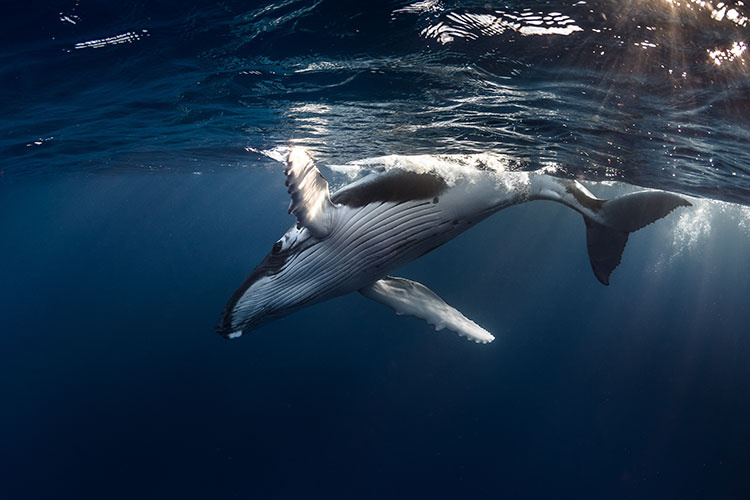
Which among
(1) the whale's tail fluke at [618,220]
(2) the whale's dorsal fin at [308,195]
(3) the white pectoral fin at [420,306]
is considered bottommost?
(3) the white pectoral fin at [420,306]

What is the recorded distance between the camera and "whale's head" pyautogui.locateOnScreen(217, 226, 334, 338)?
2865 millimetres

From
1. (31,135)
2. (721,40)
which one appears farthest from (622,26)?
(31,135)

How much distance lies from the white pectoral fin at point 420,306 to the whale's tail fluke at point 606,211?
1.66m

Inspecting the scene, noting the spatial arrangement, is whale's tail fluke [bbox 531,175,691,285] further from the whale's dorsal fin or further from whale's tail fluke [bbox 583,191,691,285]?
the whale's dorsal fin

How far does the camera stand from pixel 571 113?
680cm

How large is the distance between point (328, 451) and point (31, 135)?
68.2 feet

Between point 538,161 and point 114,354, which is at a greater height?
point 538,161

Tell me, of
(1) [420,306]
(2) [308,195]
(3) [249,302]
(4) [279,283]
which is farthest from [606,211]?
(3) [249,302]

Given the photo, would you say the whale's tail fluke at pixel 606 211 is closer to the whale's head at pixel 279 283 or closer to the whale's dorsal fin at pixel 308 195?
the whale's dorsal fin at pixel 308 195

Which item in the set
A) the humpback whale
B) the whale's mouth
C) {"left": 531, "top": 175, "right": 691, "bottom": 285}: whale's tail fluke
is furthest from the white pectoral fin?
{"left": 531, "top": 175, "right": 691, "bottom": 285}: whale's tail fluke

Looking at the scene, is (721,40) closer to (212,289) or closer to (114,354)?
(114,354)

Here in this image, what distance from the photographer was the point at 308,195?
2.66 m

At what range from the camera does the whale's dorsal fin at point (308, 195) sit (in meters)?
2.55

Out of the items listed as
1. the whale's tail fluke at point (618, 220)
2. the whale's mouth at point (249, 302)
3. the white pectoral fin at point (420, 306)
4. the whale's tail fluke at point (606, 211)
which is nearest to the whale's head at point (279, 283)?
the whale's mouth at point (249, 302)
